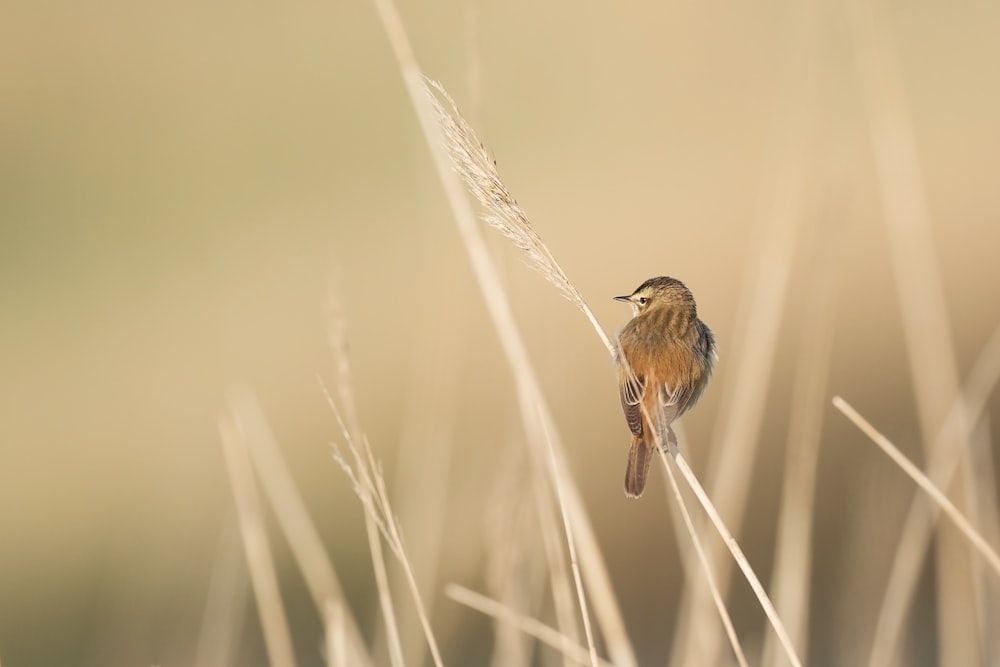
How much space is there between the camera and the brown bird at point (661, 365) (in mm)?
3270

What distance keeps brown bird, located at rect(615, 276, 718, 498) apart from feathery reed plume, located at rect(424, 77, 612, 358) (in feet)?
2.49

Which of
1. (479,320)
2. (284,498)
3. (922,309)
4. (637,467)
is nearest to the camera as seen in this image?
(637,467)

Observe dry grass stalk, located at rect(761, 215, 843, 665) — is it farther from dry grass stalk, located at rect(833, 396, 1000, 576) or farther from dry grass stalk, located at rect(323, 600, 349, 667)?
dry grass stalk, located at rect(323, 600, 349, 667)

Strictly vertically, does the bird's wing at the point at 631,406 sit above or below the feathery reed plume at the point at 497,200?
below

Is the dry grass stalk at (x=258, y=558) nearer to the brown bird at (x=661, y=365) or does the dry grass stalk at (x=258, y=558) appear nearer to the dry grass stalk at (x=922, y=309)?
the brown bird at (x=661, y=365)

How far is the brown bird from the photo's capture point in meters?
3.27

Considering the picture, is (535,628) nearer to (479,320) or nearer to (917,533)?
(917,533)

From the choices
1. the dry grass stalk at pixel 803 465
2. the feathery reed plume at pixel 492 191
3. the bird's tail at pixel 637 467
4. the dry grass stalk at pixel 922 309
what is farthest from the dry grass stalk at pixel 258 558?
the dry grass stalk at pixel 922 309

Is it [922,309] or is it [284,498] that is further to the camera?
[922,309]

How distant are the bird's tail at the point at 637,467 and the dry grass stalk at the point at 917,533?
60 cm

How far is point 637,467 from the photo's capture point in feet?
10.7

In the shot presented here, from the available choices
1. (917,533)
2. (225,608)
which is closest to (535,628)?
(917,533)

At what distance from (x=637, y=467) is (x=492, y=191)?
1028mm

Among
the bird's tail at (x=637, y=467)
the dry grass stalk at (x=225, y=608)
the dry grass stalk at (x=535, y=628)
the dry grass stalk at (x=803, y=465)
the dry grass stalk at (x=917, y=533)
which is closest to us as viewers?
the dry grass stalk at (x=535, y=628)
